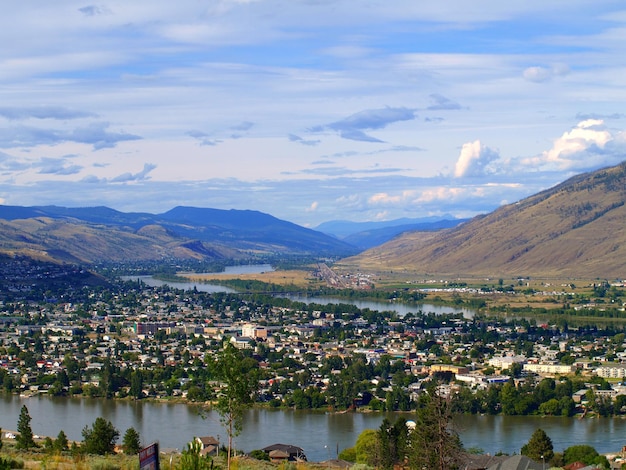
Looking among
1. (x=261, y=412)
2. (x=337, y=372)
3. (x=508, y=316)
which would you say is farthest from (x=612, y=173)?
(x=261, y=412)

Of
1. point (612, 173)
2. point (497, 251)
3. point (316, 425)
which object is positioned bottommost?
point (316, 425)

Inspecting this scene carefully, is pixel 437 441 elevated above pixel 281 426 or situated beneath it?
elevated above

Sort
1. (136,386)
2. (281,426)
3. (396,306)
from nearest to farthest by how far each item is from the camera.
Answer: (281,426)
(136,386)
(396,306)

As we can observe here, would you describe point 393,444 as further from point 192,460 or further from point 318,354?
point 318,354

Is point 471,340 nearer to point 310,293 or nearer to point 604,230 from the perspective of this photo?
point 310,293

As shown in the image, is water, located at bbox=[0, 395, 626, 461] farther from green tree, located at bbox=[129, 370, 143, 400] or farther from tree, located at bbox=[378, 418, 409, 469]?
tree, located at bbox=[378, 418, 409, 469]

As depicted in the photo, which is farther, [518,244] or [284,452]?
[518,244]

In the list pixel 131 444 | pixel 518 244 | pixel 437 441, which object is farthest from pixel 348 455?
pixel 518 244
